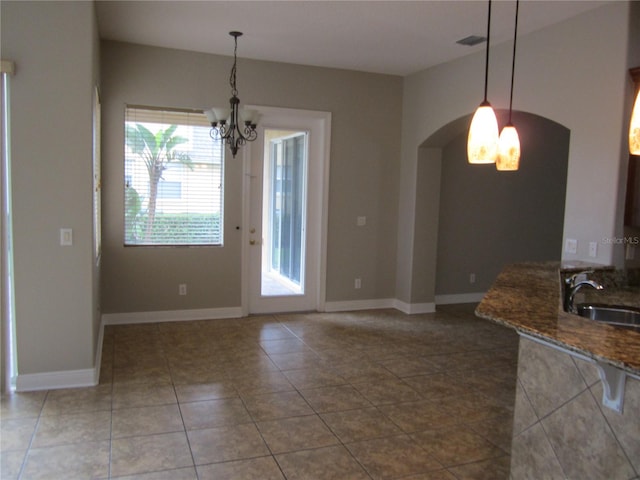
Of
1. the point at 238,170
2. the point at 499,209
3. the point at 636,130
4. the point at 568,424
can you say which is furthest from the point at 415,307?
the point at 636,130

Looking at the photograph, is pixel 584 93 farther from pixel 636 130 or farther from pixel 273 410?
pixel 273 410

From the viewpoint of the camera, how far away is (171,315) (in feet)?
18.0

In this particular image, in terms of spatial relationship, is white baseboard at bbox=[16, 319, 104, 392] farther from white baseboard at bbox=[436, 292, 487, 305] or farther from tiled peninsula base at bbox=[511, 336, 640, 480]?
white baseboard at bbox=[436, 292, 487, 305]

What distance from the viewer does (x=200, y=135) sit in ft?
18.1

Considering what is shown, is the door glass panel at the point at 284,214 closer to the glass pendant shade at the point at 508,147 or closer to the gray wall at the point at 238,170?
the gray wall at the point at 238,170

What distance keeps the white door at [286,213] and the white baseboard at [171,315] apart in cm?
28

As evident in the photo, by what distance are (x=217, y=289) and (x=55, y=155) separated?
2499mm

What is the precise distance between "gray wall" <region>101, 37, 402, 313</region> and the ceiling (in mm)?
247

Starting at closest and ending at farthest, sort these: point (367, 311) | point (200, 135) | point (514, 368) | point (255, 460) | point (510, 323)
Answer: point (510, 323)
point (255, 460)
point (514, 368)
point (200, 135)
point (367, 311)

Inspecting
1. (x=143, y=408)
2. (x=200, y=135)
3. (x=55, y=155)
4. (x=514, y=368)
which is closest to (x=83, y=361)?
(x=143, y=408)

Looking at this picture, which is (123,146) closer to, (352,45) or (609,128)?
(352,45)

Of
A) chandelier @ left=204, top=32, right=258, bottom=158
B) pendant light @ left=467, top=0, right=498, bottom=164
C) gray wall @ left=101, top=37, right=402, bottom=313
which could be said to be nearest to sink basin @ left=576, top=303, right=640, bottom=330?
pendant light @ left=467, top=0, right=498, bottom=164

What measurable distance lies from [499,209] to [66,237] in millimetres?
5237

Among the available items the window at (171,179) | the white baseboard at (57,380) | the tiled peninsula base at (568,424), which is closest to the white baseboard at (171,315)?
the window at (171,179)
